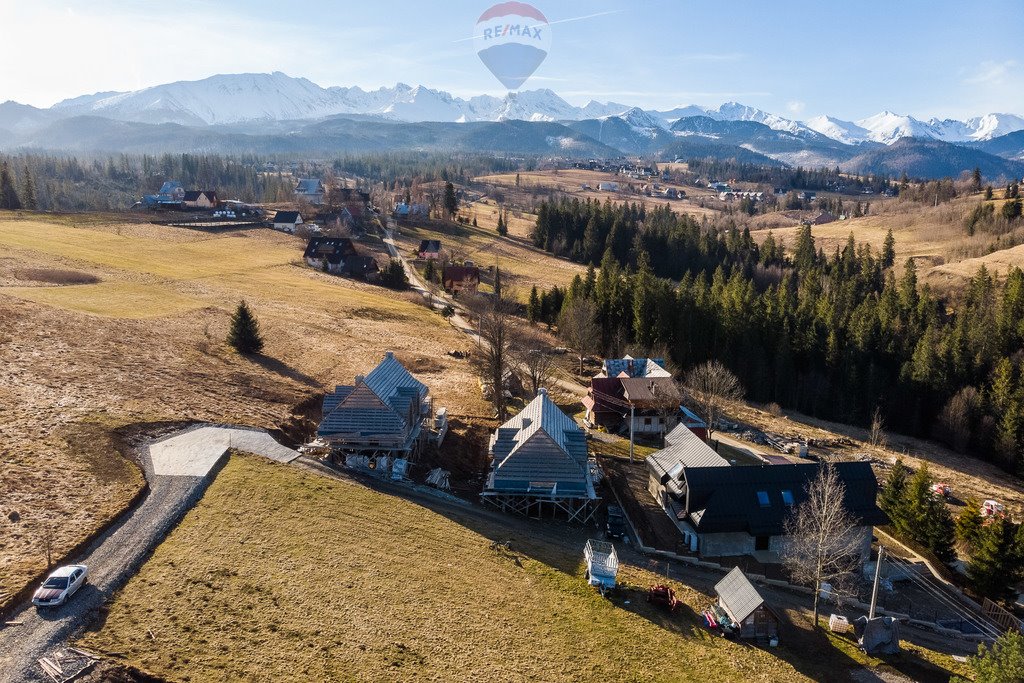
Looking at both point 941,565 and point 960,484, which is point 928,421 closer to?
point 960,484

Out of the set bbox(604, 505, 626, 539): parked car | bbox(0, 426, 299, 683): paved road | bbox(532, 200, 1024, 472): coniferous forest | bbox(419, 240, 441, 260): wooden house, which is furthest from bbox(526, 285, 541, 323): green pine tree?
bbox(0, 426, 299, 683): paved road

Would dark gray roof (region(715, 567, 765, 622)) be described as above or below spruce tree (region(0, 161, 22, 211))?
below

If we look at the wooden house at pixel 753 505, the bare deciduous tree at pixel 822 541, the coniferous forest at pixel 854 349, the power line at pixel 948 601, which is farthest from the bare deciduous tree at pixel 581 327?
the power line at pixel 948 601

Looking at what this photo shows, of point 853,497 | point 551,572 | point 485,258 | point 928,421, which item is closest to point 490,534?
point 551,572

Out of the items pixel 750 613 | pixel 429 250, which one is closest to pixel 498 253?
pixel 429 250

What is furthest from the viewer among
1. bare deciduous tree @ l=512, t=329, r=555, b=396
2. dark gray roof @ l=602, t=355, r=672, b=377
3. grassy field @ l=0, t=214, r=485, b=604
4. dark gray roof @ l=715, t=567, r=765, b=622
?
dark gray roof @ l=602, t=355, r=672, b=377

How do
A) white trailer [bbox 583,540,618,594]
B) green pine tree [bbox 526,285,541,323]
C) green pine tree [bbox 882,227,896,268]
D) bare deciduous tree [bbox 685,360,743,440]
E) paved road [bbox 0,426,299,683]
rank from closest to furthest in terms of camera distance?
1. paved road [bbox 0,426,299,683]
2. white trailer [bbox 583,540,618,594]
3. bare deciduous tree [bbox 685,360,743,440]
4. green pine tree [bbox 526,285,541,323]
5. green pine tree [bbox 882,227,896,268]

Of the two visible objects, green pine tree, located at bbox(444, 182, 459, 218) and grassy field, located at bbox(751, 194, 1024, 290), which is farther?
green pine tree, located at bbox(444, 182, 459, 218)

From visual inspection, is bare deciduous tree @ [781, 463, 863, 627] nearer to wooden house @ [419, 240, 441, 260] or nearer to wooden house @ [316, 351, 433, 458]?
wooden house @ [316, 351, 433, 458]
